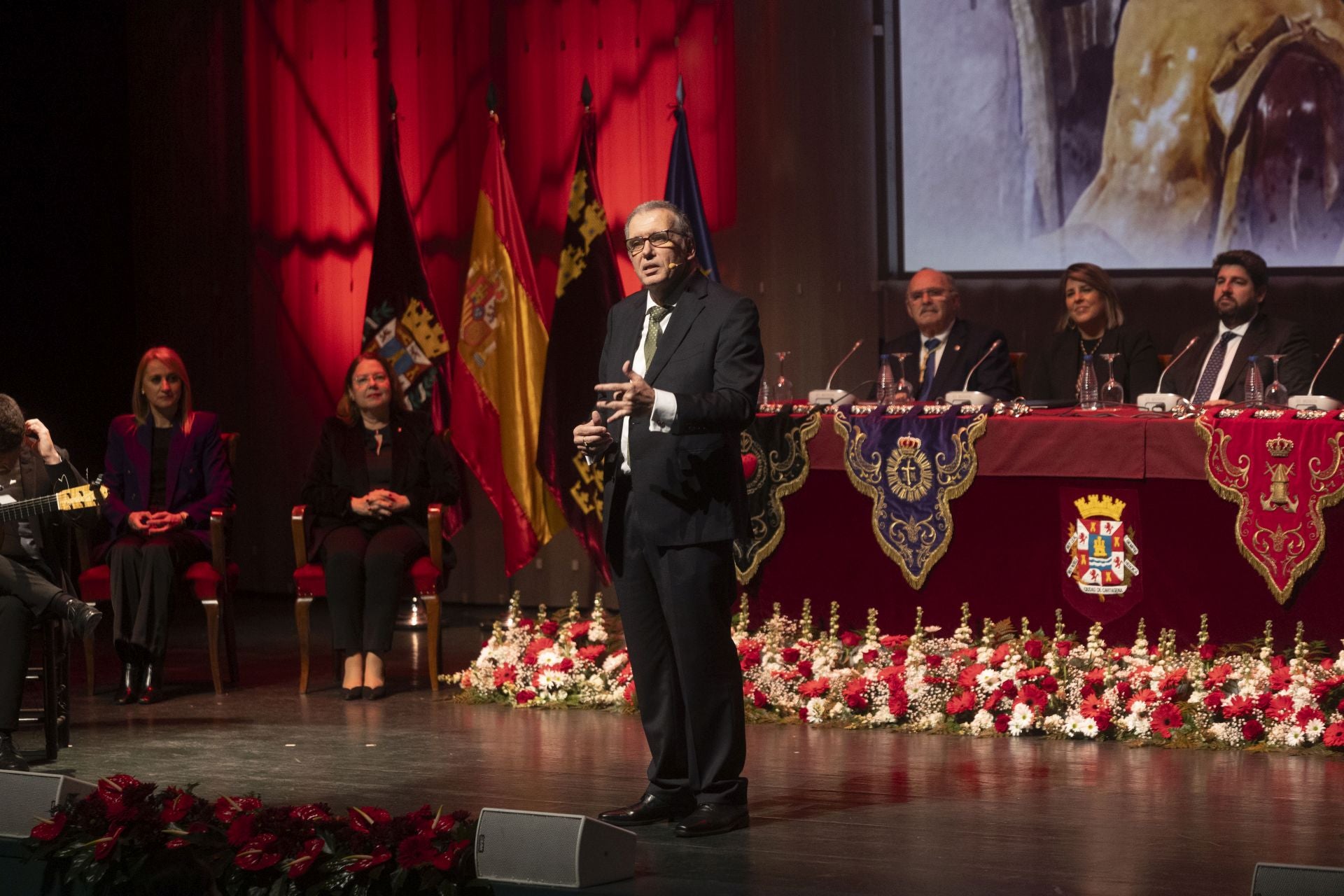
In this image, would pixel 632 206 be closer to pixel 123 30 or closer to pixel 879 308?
pixel 879 308

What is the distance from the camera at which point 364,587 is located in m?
6.19

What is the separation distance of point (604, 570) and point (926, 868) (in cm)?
380

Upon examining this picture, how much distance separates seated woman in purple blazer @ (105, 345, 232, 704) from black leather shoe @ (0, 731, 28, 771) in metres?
1.07

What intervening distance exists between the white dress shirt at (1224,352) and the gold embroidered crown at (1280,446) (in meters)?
0.99

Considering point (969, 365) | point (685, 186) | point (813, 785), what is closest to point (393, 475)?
point (685, 186)

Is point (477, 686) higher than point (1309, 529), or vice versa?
point (1309, 529)

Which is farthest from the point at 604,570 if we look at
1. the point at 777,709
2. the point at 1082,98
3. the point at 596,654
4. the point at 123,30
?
the point at 123,30

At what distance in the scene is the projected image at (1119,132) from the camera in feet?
23.5

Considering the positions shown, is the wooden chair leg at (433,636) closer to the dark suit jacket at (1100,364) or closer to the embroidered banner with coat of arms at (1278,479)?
the dark suit jacket at (1100,364)

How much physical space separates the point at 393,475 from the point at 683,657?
2546mm

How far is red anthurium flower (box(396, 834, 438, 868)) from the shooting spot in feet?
11.4

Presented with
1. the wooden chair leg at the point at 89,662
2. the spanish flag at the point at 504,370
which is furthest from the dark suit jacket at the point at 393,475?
the spanish flag at the point at 504,370

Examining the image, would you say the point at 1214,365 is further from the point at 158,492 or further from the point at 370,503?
the point at 158,492

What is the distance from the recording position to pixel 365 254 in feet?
29.2
